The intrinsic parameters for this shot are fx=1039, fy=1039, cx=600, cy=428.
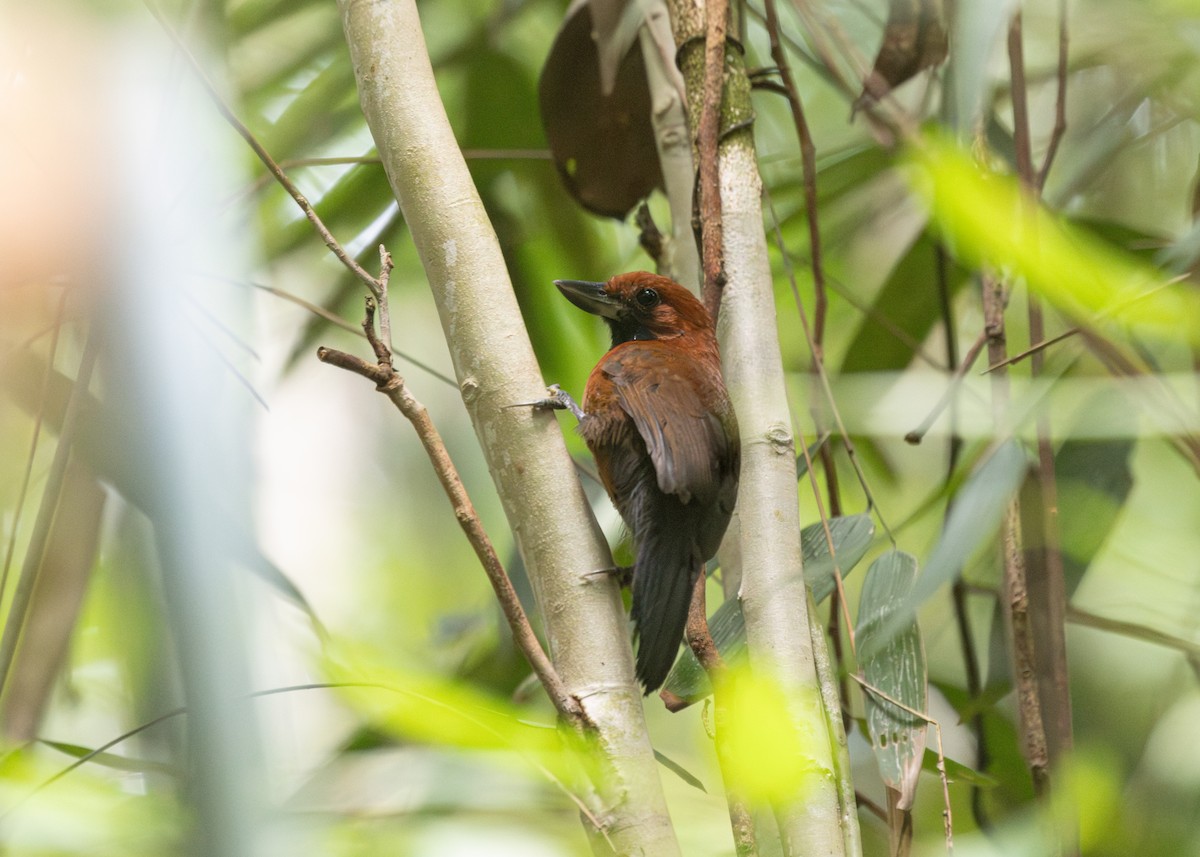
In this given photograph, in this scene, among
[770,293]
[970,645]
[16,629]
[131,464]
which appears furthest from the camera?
[970,645]

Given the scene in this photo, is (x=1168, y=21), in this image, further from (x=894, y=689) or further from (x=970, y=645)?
(x=970, y=645)

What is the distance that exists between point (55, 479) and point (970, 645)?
191 centimetres

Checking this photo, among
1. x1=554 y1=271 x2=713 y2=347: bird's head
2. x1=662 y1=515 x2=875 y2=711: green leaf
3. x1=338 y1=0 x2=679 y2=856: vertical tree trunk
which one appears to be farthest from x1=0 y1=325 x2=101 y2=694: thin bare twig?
x1=554 y1=271 x2=713 y2=347: bird's head

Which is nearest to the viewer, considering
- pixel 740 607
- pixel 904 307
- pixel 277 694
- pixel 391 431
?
pixel 277 694

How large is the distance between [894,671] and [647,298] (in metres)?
0.97

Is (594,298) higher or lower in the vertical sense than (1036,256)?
higher

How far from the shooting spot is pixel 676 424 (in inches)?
69.2

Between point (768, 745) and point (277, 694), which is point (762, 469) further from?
point (277, 694)

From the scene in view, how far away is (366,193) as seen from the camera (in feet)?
8.59

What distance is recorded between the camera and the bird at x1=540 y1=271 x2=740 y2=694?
1.53 m

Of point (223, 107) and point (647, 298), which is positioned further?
point (647, 298)

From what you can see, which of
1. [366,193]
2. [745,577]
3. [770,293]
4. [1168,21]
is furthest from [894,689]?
[366,193]

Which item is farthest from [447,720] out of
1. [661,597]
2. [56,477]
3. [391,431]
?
[391,431]

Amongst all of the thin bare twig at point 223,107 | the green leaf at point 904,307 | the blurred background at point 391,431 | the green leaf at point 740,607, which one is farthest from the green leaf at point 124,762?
the green leaf at point 904,307
